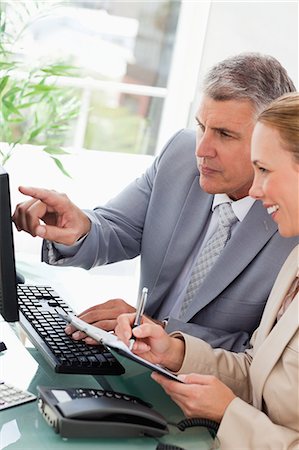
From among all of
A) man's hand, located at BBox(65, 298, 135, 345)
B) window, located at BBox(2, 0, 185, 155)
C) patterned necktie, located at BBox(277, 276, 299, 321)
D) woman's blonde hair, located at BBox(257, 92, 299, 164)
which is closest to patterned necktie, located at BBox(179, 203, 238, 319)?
man's hand, located at BBox(65, 298, 135, 345)

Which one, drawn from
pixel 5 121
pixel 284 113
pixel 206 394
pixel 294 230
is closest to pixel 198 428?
pixel 206 394

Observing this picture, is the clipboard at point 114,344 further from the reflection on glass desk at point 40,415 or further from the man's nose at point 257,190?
the man's nose at point 257,190

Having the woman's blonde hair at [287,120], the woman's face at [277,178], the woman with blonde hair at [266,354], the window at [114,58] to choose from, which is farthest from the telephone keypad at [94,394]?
the window at [114,58]

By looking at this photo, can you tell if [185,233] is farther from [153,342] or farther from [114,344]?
[114,344]

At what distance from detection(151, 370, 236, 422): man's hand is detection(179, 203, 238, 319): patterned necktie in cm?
56

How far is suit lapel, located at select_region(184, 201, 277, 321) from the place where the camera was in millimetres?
2357

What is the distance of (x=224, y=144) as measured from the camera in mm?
2365

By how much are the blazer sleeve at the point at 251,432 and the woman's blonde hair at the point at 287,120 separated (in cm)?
53

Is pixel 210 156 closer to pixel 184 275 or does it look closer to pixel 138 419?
pixel 184 275

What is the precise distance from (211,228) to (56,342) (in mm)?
653

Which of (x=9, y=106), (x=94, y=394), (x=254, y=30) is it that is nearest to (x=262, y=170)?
(x=94, y=394)

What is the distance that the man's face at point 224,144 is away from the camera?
2.32 m

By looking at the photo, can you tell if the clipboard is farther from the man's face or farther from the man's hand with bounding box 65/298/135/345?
the man's face

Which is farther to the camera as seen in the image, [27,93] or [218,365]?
[27,93]
